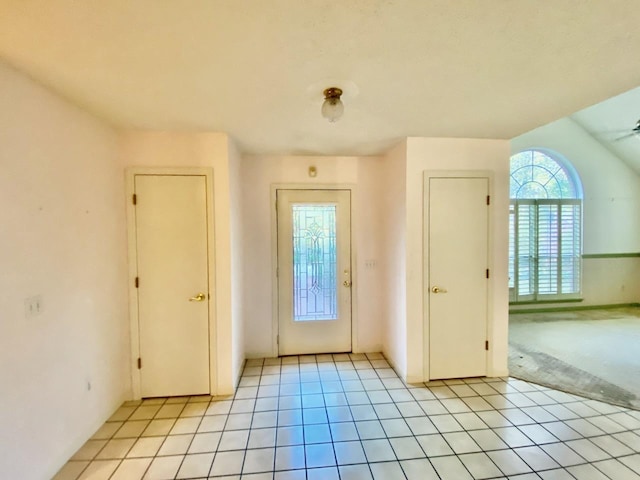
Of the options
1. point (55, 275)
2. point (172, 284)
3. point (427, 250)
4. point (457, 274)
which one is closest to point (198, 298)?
point (172, 284)

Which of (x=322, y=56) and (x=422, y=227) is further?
(x=422, y=227)

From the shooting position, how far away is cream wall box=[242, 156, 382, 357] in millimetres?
3531

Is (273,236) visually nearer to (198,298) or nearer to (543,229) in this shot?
(198,298)

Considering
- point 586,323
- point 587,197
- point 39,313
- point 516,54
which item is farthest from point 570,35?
point 587,197

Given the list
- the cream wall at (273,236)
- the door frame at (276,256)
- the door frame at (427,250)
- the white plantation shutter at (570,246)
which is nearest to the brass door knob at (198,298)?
the cream wall at (273,236)

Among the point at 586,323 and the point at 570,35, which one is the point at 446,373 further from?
the point at 586,323

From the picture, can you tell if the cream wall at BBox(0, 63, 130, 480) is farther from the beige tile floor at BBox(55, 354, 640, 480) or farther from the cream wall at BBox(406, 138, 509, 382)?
the cream wall at BBox(406, 138, 509, 382)

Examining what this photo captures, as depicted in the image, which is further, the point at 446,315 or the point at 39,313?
the point at 446,315

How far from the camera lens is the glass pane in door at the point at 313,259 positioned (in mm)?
3590

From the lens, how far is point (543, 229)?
5324mm

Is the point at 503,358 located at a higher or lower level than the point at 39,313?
lower

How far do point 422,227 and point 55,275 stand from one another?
2.84m

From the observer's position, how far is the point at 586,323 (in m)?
4.73

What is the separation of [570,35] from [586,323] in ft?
16.4
